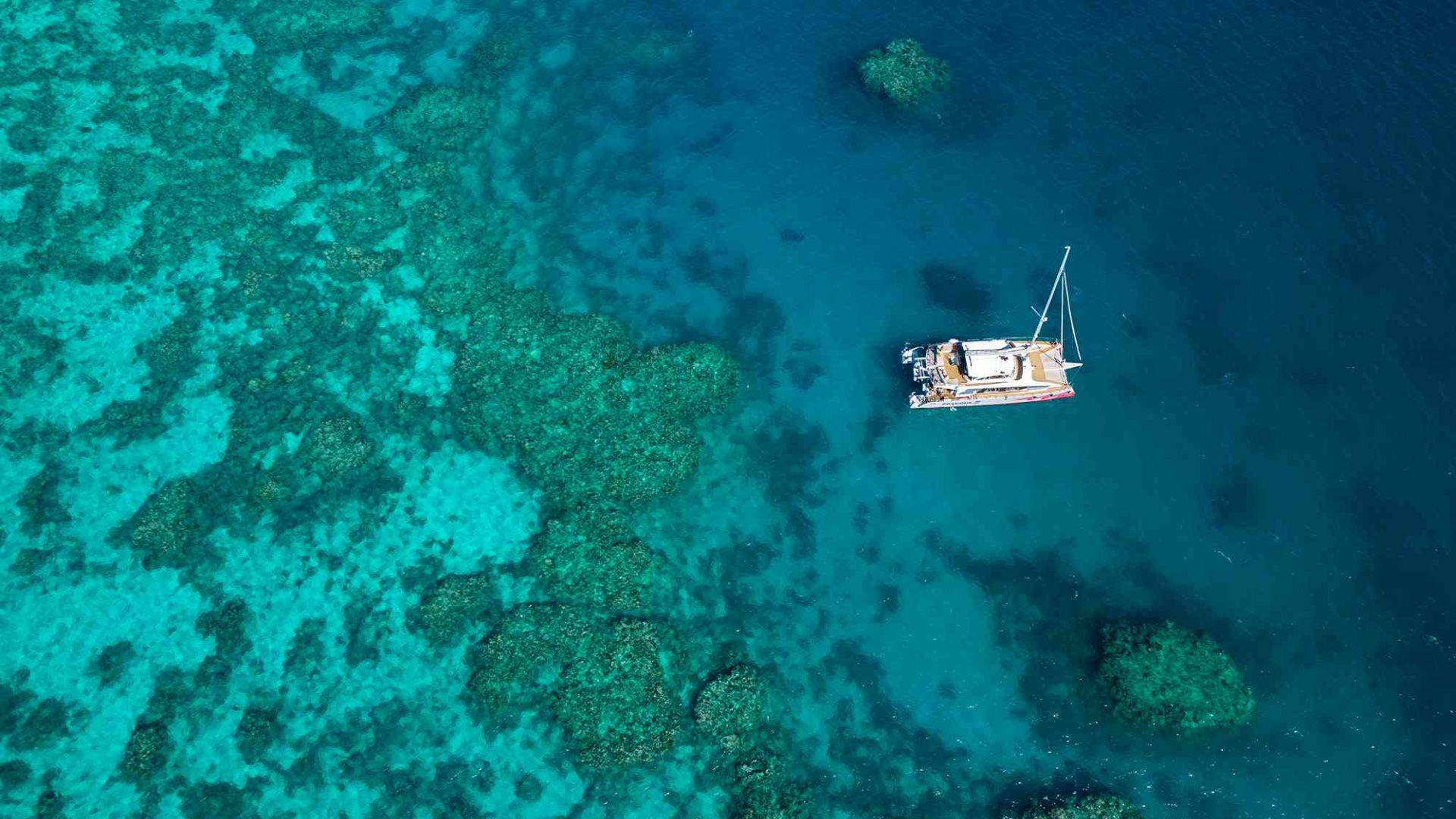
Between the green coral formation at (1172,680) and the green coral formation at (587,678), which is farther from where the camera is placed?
the green coral formation at (1172,680)

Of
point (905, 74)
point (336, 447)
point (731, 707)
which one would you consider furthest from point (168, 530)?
point (905, 74)

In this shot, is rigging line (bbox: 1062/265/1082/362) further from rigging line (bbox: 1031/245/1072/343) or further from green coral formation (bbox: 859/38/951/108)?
green coral formation (bbox: 859/38/951/108)

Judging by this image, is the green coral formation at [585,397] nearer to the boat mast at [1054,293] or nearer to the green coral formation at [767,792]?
the green coral formation at [767,792]

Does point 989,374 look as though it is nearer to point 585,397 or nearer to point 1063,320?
point 1063,320

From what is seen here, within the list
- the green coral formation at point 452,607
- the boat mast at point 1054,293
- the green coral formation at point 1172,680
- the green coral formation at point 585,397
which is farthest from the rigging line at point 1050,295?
the green coral formation at point 452,607

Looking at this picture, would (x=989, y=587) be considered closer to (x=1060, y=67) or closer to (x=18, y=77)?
(x=1060, y=67)
